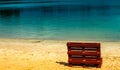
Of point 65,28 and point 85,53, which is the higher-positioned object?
point 85,53

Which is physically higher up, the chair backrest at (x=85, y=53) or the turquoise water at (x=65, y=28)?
the chair backrest at (x=85, y=53)

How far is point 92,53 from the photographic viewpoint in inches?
617

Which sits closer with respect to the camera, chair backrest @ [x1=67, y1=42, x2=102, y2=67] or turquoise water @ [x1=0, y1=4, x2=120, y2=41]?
chair backrest @ [x1=67, y1=42, x2=102, y2=67]

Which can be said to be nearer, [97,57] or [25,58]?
[97,57]

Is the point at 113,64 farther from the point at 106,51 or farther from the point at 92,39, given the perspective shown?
the point at 92,39

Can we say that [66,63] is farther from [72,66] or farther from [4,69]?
[4,69]

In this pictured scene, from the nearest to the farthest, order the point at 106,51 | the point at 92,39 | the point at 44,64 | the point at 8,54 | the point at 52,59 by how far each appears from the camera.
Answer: the point at 44,64, the point at 52,59, the point at 8,54, the point at 106,51, the point at 92,39

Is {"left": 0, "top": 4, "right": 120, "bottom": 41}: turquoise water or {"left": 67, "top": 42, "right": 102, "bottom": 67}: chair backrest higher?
{"left": 67, "top": 42, "right": 102, "bottom": 67}: chair backrest

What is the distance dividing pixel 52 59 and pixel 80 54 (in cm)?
293

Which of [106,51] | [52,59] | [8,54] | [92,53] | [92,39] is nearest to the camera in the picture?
[92,53]

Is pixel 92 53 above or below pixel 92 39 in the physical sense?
above

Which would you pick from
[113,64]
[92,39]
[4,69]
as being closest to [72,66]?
[113,64]

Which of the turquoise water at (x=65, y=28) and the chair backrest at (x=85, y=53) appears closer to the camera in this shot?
the chair backrest at (x=85, y=53)

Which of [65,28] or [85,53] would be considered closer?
[85,53]
